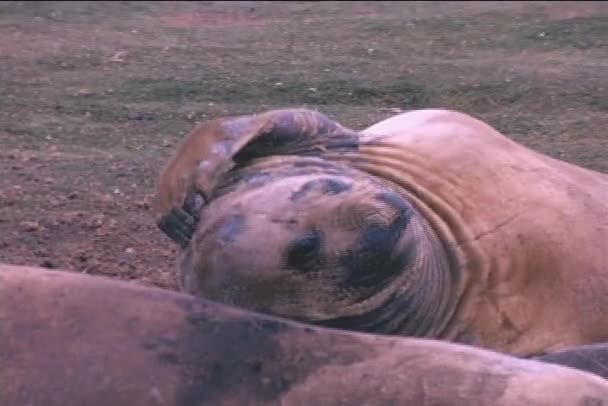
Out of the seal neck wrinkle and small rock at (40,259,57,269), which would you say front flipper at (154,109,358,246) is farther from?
small rock at (40,259,57,269)

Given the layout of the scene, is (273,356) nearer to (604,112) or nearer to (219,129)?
(219,129)

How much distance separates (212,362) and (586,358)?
2.98 feet

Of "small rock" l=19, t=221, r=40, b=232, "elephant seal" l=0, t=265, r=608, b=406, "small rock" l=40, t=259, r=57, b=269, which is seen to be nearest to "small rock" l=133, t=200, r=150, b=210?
"small rock" l=19, t=221, r=40, b=232

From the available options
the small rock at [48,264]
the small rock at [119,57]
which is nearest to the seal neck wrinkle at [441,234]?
the small rock at [48,264]

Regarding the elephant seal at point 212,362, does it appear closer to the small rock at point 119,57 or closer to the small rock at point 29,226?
the small rock at point 29,226

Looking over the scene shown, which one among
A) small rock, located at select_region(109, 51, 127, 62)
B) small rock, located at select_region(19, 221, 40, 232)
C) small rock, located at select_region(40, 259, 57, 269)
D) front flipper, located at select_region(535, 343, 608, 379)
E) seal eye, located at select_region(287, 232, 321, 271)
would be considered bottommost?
small rock, located at select_region(109, 51, 127, 62)

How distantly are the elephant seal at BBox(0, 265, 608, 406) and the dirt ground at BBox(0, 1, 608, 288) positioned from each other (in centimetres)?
183

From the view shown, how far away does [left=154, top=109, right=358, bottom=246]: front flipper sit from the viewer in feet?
9.04

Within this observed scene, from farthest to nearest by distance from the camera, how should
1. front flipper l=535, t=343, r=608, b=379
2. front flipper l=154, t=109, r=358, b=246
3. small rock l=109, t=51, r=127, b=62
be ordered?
small rock l=109, t=51, r=127, b=62, front flipper l=154, t=109, r=358, b=246, front flipper l=535, t=343, r=608, b=379

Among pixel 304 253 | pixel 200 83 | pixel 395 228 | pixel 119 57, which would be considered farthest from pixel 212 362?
pixel 119 57

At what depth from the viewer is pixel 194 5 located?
30.7 feet

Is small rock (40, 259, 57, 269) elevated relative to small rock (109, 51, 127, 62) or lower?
elevated

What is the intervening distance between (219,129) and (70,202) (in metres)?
1.81

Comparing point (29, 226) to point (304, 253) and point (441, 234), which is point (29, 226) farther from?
point (304, 253)
